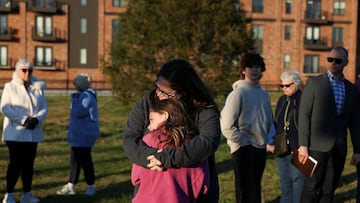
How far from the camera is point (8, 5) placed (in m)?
44.3

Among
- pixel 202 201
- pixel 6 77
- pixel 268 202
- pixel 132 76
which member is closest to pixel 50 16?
pixel 6 77

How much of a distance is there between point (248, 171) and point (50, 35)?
141ft

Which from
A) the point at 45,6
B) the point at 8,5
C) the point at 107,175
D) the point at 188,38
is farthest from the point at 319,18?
the point at 107,175

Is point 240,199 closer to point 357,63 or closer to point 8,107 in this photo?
point 8,107

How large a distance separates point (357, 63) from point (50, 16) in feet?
107

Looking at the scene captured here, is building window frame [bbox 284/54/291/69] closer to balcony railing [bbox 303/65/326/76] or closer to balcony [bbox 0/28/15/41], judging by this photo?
balcony railing [bbox 303/65/326/76]

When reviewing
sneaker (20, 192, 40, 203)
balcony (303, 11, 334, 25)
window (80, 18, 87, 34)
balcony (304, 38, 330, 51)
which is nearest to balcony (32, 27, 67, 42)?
window (80, 18, 87, 34)

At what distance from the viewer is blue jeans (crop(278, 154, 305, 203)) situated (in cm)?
592

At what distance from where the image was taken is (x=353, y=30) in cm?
4953

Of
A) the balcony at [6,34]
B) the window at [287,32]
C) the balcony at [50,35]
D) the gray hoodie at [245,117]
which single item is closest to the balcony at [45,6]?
the balcony at [50,35]

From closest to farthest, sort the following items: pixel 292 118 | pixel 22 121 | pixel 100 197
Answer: pixel 292 118, pixel 22 121, pixel 100 197

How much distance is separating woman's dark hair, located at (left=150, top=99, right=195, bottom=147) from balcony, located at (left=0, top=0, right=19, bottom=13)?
45020mm

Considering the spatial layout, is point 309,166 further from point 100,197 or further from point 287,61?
point 287,61

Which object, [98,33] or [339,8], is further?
[339,8]
